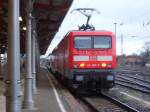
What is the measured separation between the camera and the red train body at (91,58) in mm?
25156

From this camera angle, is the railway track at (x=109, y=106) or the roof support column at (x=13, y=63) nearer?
the roof support column at (x=13, y=63)

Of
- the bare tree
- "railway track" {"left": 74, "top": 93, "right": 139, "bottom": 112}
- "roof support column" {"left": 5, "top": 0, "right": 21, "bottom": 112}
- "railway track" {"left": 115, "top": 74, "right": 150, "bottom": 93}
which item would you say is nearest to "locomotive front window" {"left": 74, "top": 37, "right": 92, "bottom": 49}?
"railway track" {"left": 74, "top": 93, "right": 139, "bottom": 112}

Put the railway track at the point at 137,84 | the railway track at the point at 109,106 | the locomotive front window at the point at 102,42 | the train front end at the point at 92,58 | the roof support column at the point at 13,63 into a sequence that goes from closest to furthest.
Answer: the roof support column at the point at 13,63 → the railway track at the point at 109,106 → the train front end at the point at 92,58 → the locomotive front window at the point at 102,42 → the railway track at the point at 137,84

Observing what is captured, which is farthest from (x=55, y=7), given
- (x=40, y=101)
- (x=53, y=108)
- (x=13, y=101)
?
(x=13, y=101)

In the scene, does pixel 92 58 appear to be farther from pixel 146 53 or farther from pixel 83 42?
pixel 146 53

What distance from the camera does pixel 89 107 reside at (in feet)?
67.8

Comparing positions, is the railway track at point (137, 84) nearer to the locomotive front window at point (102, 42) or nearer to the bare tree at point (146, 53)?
the locomotive front window at point (102, 42)

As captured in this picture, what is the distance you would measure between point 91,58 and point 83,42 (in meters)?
0.98

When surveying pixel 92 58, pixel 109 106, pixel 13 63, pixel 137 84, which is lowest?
pixel 109 106

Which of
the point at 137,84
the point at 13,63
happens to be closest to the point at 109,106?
the point at 13,63

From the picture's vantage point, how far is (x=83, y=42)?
25812 millimetres

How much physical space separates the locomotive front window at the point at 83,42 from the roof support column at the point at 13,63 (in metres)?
17.4

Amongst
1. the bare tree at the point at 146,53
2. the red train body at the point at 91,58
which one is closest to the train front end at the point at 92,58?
the red train body at the point at 91,58

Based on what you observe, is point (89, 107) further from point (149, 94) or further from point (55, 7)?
point (149, 94)
